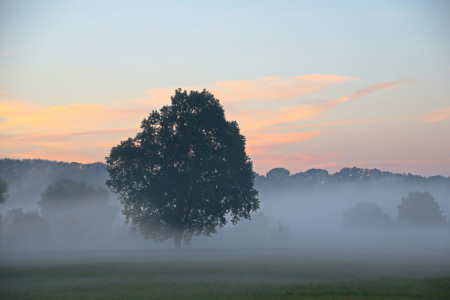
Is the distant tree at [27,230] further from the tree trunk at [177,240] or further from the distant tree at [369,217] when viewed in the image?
the distant tree at [369,217]

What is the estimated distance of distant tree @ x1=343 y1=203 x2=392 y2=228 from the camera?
614 feet

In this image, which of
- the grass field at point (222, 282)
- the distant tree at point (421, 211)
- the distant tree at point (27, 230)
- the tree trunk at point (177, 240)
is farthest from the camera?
the distant tree at point (421, 211)

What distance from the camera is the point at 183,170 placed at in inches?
2539

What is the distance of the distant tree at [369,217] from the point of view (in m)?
187

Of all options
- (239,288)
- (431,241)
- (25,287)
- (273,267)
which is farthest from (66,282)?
(431,241)

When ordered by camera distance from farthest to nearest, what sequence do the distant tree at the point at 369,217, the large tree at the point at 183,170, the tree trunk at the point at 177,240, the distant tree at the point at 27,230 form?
the distant tree at the point at 369,217, the distant tree at the point at 27,230, the tree trunk at the point at 177,240, the large tree at the point at 183,170

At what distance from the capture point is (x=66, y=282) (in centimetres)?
3688

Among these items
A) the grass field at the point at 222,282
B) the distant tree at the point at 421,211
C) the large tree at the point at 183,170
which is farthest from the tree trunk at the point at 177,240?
the distant tree at the point at 421,211

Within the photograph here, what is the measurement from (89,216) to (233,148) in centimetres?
7694

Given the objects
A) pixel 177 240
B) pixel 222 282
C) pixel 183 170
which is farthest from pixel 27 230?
pixel 222 282

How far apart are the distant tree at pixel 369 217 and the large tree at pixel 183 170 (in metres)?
130

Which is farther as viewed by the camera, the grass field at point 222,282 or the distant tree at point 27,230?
the distant tree at point 27,230

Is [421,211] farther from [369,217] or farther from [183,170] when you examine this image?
[183,170]

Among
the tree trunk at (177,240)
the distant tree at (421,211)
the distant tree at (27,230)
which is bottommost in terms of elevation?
the distant tree at (27,230)
